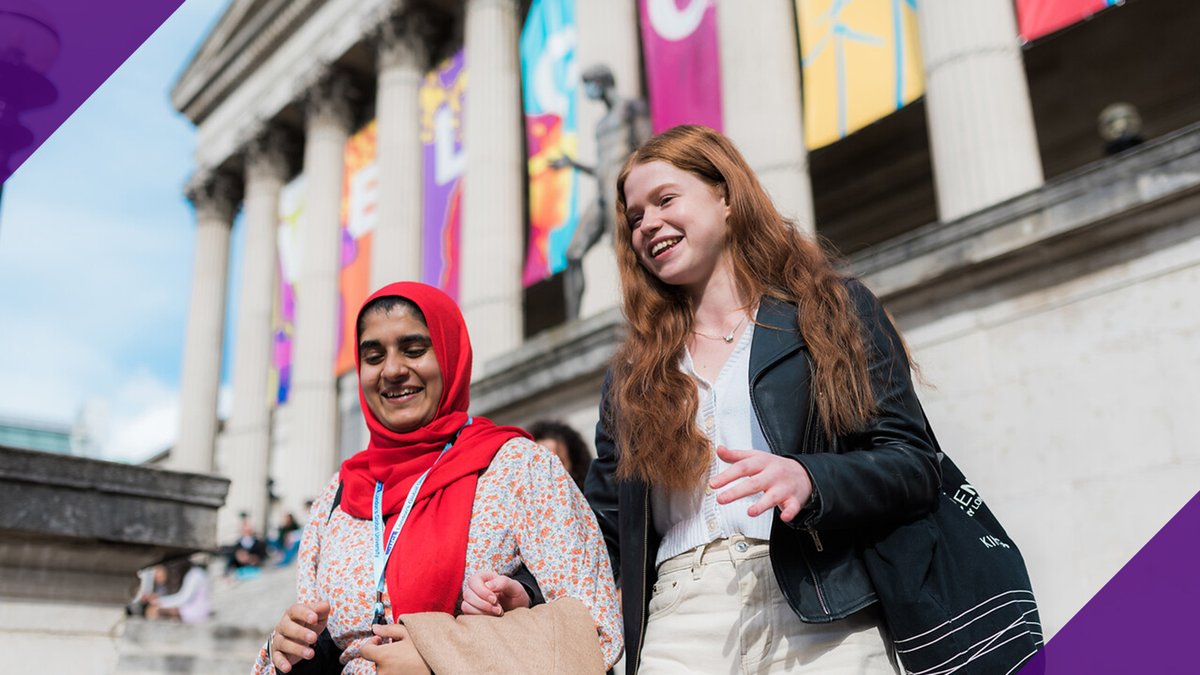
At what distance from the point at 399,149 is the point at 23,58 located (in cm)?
2006

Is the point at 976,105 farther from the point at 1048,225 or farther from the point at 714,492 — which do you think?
the point at 714,492

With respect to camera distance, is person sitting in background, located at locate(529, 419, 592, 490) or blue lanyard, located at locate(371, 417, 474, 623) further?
person sitting in background, located at locate(529, 419, 592, 490)

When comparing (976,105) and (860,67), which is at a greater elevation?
(860,67)

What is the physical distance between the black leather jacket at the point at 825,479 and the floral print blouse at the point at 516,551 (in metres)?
0.08

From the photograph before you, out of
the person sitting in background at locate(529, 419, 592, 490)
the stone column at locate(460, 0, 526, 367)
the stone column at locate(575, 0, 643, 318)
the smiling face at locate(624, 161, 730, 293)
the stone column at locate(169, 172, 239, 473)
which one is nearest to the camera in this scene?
the smiling face at locate(624, 161, 730, 293)

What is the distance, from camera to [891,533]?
A: 2.17 m

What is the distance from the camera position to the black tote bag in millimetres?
2053

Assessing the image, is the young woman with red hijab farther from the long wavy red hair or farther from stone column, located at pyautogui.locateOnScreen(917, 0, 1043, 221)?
stone column, located at pyautogui.locateOnScreen(917, 0, 1043, 221)

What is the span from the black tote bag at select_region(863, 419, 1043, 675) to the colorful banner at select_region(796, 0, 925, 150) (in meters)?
12.3

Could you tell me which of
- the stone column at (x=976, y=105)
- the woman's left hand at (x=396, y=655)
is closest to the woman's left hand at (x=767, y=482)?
the woman's left hand at (x=396, y=655)

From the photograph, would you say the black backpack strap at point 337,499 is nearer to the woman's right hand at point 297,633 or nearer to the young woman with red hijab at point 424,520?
the young woman with red hijab at point 424,520

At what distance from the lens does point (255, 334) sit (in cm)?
2922

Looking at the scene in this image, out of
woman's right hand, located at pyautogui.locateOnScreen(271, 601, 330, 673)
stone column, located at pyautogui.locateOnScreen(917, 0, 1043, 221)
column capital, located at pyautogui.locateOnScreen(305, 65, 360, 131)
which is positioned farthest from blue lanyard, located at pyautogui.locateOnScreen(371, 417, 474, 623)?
column capital, located at pyautogui.locateOnScreen(305, 65, 360, 131)
